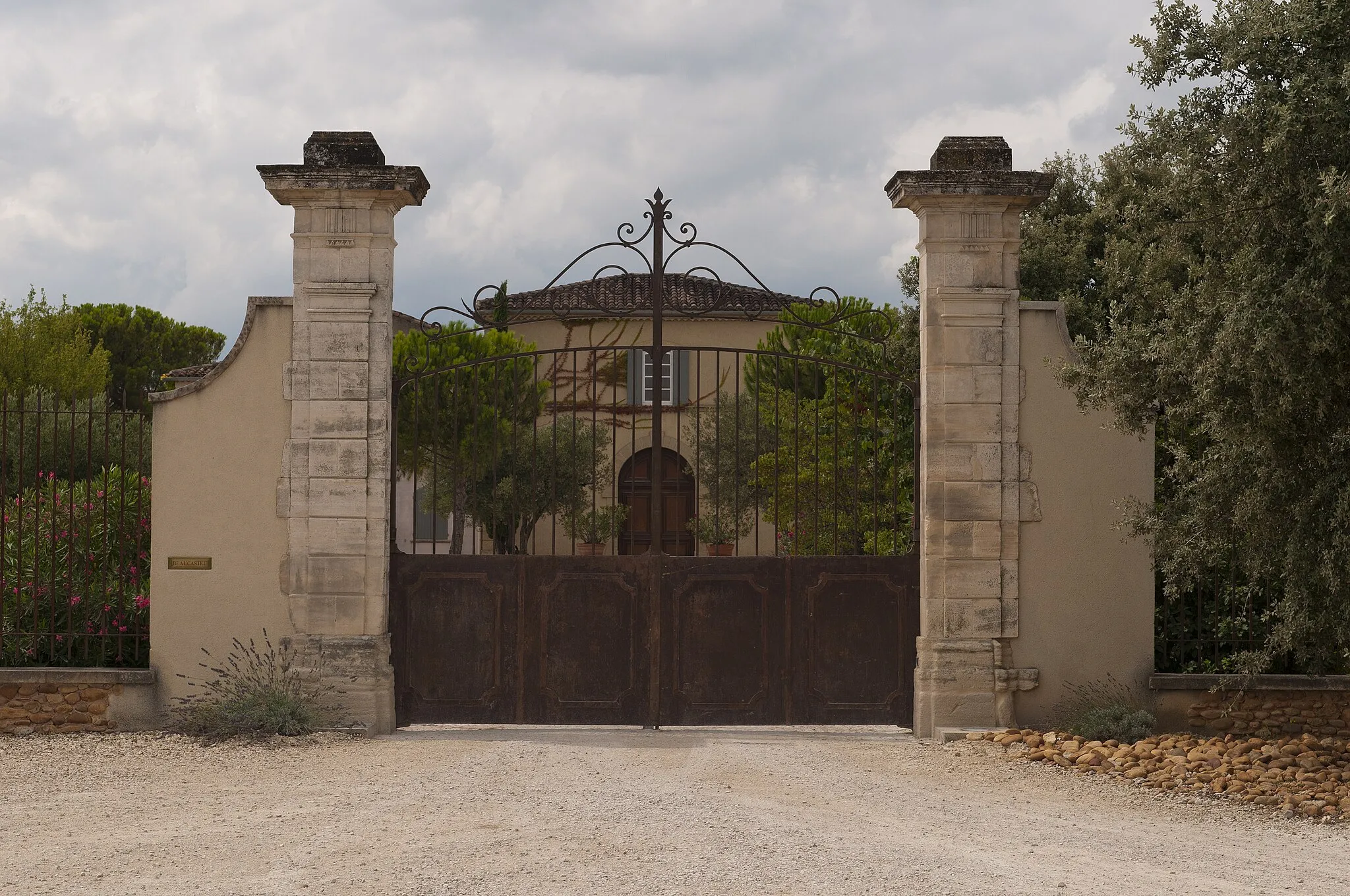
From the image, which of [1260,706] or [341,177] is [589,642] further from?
[1260,706]

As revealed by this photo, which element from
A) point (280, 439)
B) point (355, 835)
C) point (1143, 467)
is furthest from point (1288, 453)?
point (280, 439)

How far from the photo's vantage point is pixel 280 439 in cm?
890

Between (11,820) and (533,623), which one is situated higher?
(533,623)

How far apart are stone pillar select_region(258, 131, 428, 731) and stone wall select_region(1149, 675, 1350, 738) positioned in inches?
215

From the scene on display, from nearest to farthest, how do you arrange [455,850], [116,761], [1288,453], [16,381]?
[455,850] < [1288,453] < [116,761] < [16,381]

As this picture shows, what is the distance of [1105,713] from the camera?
8609mm

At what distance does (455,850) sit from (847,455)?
28.7ft

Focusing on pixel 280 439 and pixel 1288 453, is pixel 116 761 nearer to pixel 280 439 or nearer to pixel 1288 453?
pixel 280 439

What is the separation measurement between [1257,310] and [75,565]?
8.42 meters

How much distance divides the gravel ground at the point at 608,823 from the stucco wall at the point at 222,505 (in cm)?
80

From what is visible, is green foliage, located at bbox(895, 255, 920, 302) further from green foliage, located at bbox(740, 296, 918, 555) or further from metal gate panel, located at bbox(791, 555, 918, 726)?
metal gate panel, located at bbox(791, 555, 918, 726)

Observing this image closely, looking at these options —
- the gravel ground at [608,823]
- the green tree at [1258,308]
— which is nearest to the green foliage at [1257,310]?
the green tree at [1258,308]

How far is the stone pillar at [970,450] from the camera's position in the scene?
8812 mm

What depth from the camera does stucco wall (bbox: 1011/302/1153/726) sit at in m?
8.90
